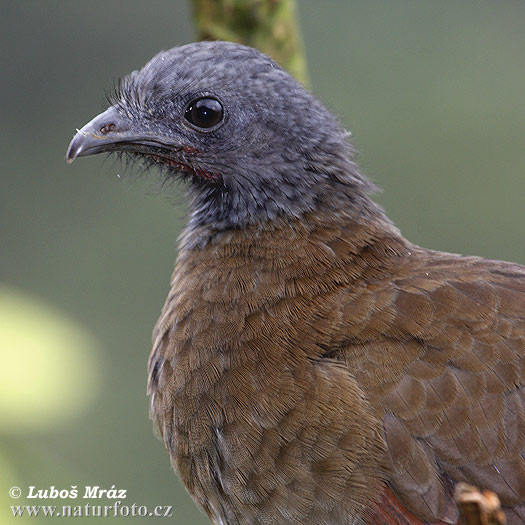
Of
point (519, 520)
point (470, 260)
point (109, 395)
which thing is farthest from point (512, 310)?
point (109, 395)

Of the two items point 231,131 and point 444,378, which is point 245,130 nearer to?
point 231,131

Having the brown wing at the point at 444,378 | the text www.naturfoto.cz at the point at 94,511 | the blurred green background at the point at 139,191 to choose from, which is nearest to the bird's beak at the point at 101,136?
the brown wing at the point at 444,378

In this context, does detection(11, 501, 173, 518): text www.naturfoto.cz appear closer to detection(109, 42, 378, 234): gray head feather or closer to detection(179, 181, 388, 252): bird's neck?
detection(179, 181, 388, 252): bird's neck

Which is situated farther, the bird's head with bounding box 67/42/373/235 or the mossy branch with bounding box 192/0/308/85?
the mossy branch with bounding box 192/0/308/85

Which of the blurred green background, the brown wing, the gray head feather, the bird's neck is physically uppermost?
the blurred green background

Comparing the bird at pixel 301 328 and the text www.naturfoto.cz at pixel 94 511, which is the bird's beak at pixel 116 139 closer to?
the bird at pixel 301 328

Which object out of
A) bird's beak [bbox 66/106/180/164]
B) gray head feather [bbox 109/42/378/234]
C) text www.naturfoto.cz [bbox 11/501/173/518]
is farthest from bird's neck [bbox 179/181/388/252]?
text www.naturfoto.cz [bbox 11/501/173/518]

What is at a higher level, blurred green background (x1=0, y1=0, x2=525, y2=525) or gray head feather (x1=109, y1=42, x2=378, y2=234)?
blurred green background (x1=0, y1=0, x2=525, y2=525)
